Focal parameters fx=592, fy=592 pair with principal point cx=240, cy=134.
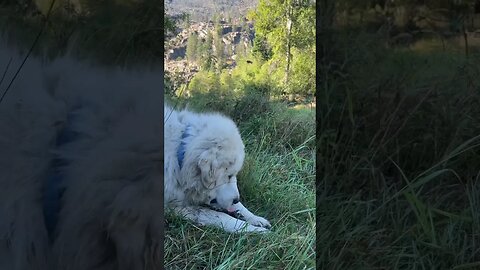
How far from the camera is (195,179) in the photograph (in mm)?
2344

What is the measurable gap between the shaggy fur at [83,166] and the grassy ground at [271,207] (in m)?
0.16

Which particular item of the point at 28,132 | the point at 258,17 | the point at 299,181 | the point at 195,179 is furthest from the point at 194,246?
the point at 258,17

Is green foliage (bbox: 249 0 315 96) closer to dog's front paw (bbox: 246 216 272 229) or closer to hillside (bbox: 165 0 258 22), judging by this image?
hillside (bbox: 165 0 258 22)

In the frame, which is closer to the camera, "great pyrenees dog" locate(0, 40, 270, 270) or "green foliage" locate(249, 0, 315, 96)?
"great pyrenees dog" locate(0, 40, 270, 270)

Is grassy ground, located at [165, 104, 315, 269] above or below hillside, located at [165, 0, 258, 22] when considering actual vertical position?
below

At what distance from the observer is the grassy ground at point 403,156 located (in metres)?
2.22

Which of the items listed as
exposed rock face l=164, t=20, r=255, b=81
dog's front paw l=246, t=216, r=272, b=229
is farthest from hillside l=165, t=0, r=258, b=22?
dog's front paw l=246, t=216, r=272, b=229

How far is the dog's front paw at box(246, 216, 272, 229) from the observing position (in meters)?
2.37

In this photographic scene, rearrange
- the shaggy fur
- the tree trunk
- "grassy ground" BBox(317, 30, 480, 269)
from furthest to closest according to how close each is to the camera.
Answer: the tree trunk, "grassy ground" BBox(317, 30, 480, 269), the shaggy fur

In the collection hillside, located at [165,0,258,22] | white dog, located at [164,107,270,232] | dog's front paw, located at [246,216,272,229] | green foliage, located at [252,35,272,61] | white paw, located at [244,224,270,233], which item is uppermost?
hillside, located at [165,0,258,22]

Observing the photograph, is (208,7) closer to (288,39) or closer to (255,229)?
(288,39)

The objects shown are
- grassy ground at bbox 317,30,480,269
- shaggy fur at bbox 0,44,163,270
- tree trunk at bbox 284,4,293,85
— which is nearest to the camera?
shaggy fur at bbox 0,44,163,270

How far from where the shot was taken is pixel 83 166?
210cm

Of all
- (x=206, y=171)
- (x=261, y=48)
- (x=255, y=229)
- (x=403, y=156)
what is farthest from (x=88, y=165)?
(x=403, y=156)
